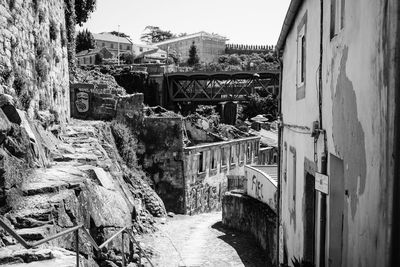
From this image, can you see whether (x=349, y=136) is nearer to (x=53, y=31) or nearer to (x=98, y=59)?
(x=53, y=31)

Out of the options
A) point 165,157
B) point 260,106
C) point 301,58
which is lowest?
point 165,157

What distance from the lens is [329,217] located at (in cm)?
596

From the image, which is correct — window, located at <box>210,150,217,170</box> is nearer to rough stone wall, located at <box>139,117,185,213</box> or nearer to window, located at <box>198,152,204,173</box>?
window, located at <box>198,152,204,173</box>

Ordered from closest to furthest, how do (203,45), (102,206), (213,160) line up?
1. (102,206)
2. (213,160)
3. (203,45)

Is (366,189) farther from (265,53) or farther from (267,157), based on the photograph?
(265,53)

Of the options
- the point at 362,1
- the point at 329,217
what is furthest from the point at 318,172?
the point at 362,1

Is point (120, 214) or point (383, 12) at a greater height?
point (383, 12)

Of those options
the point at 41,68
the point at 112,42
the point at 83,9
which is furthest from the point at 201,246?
the point at 112,42

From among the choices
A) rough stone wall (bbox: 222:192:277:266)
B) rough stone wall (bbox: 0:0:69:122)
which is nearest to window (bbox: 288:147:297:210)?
rough stone wall (bbox: 222:192:277:266)

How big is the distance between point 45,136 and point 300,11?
7494mm

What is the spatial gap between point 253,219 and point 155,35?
10834 cm

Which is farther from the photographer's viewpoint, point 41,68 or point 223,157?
point 223,157

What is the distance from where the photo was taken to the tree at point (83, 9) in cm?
3338

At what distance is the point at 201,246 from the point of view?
18.0 metres
